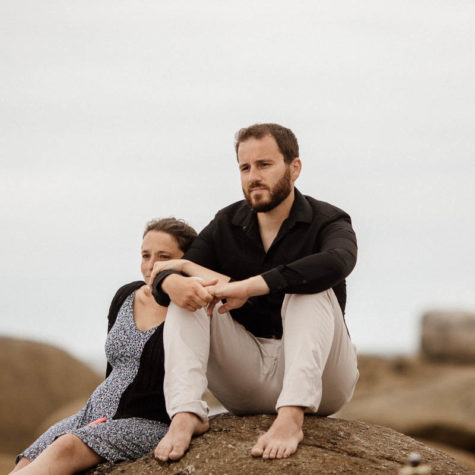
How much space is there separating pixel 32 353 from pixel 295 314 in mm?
10566

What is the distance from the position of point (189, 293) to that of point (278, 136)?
1.17 meters

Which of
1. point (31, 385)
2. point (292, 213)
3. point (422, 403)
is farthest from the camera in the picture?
point (422, 403)

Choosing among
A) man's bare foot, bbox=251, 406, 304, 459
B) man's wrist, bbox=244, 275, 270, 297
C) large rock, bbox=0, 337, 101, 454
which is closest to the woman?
man's wrist, bbox=244, 275, 270, 297

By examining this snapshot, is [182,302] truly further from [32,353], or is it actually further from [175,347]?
[32,353]

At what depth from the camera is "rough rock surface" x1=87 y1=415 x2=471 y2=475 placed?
4766 millimetres

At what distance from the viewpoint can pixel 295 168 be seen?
5555 millimetres

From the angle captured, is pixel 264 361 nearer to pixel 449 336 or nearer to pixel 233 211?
pixel 233 211

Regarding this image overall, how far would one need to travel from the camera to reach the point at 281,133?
5465mm

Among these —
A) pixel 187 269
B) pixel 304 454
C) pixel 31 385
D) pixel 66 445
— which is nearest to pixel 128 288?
pixel 187 269

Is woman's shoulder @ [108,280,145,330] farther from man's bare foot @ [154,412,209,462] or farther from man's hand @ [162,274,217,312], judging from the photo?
man's bare foot @ [154,412,209,462]

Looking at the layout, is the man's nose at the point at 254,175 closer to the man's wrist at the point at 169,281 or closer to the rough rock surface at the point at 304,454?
the man's wrist at the point at 169,281

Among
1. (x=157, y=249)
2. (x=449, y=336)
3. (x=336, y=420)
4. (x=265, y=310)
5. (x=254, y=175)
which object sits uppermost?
(x=254, y=175)

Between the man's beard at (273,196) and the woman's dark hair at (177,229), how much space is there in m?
0.58

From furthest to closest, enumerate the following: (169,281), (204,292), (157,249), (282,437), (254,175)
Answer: (157,249) → (254,175) → (169,281) → (204,292) → (282,437)
